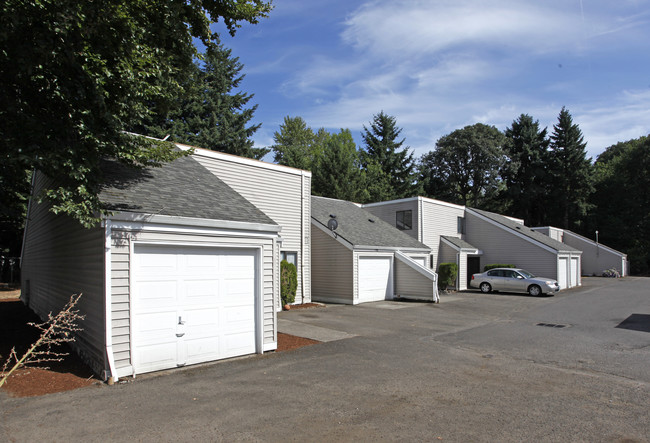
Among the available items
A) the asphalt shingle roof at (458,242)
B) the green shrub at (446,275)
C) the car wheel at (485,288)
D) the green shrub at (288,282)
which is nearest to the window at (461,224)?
the asphalt shingle roof at (458,242)

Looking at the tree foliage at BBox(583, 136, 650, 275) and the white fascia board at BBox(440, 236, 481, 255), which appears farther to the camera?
the tree foliage at BBox(583, 136, 650, 275)

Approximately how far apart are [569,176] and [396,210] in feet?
127

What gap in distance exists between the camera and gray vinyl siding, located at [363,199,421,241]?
26.2m

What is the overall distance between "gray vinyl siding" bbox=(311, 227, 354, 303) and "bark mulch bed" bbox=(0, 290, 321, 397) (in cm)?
778

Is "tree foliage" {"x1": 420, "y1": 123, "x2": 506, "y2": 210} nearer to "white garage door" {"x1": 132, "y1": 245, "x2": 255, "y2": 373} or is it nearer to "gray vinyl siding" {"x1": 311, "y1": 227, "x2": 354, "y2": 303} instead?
"gray vinyl siding" {"x1": 311, "y1": 227, "x2": 354, "y2": 303}

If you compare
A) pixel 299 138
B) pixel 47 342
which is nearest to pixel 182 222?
pixel 47 342

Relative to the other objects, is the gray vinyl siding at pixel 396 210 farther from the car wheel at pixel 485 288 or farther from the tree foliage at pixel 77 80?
the tree foliage at pixel 77 80

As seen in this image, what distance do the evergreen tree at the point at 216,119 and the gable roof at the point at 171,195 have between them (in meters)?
21.1

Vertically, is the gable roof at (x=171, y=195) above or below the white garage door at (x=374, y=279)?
above

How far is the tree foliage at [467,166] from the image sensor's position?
174ft

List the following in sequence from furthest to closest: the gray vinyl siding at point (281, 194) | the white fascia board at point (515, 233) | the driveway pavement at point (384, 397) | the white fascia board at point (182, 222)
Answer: the white fascia board at point (515, 233), the gray vinyl siding at point (281, 194), the white fascia board at point (182, 222), the driveway pavement at point (384, 397)

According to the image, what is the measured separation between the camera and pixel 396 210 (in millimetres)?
27594

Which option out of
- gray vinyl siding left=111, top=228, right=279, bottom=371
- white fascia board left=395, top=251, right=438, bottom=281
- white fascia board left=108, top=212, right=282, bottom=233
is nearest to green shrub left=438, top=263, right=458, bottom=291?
white fascia board left=395, top=251, right=438, bottom=281

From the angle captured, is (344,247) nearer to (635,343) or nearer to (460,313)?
(460,313)
